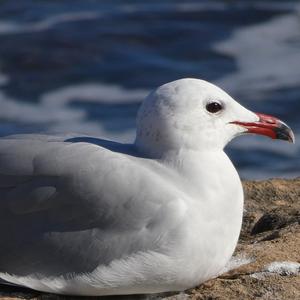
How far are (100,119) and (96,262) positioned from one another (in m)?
6.17

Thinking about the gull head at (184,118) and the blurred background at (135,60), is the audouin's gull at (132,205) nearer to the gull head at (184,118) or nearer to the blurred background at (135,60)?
the gull head at (184,118)

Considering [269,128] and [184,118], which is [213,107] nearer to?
[184,118]

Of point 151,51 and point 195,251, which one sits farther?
point 151,51

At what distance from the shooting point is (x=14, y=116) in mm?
10555

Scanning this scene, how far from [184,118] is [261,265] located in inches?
30.9

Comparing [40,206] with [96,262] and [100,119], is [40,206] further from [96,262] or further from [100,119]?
[100,119]

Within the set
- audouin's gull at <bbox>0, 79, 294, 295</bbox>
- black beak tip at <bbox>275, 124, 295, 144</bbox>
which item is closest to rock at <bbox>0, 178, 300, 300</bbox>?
audouin's gull at <bbox>0, 79, 294, 295</bbox>

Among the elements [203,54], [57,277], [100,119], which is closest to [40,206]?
[57,277]

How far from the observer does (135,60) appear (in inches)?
471

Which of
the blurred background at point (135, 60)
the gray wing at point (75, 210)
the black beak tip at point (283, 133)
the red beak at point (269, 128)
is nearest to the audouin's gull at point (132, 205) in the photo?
the gray wing at point (75, 210)

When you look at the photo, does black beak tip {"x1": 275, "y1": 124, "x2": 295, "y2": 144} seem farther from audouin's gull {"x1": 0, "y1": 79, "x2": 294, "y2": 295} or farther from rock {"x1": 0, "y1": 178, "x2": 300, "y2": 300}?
rock {"x1": 0, "y1": 178, "x2": 300, "y2": 300}

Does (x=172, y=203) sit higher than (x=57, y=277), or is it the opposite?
(x=172, y=203)

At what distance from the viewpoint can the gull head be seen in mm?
4473

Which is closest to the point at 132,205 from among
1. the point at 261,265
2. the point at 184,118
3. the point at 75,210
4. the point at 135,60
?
the point at 75,210
